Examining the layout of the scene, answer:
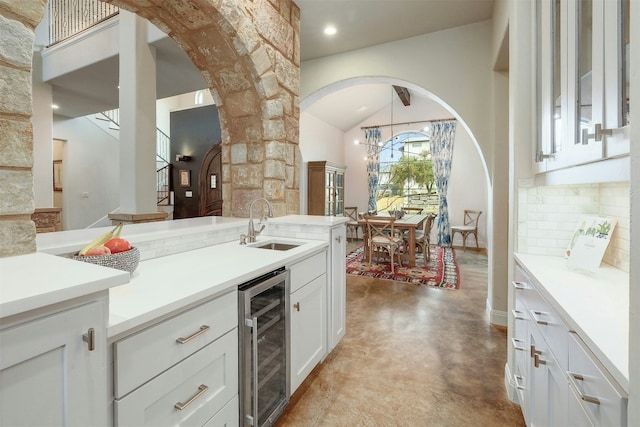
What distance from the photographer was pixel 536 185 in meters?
1.74

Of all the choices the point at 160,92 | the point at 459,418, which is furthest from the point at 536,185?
the point at 160,92

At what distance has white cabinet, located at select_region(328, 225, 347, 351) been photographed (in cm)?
229

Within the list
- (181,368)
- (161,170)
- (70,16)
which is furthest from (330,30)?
(161,170)

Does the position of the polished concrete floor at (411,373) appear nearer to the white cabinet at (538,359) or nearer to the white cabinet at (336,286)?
the white cabinet at (336,286)

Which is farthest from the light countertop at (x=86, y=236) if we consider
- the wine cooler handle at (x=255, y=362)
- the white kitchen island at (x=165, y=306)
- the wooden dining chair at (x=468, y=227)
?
the wooden dining chair at (x=468, y=227)

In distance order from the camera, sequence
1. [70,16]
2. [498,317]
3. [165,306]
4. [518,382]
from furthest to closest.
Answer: [70,16] < [498,317] < [518,382] < [165,306]

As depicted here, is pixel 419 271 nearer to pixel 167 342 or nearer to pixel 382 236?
pixel 382 236

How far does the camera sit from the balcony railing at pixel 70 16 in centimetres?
523

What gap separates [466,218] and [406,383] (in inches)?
243

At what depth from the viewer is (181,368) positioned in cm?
104

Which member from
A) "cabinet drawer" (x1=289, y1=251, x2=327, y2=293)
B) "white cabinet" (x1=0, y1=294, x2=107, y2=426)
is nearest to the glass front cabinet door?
"cabinet drawer" (x1=289, y1=251, x2=327, y2=293)

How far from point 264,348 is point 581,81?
1736 mm

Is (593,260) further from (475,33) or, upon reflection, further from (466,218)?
(466,218)

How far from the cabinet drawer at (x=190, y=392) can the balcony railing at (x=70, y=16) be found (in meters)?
6.48
